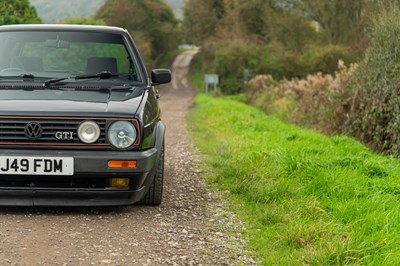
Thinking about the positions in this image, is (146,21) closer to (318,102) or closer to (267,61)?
(267,61)

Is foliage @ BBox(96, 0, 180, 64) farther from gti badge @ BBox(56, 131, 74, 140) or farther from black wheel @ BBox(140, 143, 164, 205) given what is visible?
gti badge @ BBox(56, 131, 74, 140)

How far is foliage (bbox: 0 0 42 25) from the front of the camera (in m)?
22.4

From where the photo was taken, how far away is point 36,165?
4.39m

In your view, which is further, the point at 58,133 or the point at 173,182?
the point at 173,182

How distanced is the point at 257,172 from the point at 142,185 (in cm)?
224

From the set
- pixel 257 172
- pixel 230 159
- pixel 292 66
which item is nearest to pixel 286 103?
pixel 230 159

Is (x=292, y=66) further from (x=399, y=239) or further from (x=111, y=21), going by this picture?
(x=399, y=239)

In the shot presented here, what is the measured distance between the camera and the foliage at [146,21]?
48.5 m

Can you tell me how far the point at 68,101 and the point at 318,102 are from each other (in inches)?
391

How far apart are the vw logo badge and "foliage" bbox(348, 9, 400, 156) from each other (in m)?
5.88

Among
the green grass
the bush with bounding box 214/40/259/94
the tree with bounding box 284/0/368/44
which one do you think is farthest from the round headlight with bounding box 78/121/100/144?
the bush with bounding box 214/40/259/94

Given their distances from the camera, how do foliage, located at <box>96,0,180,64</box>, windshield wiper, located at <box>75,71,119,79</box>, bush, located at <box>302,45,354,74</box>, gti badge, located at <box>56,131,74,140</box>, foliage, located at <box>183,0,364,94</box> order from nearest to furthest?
gti badge, located at <box>56,131,74,140</box> < windshield wiper, located at <box>75,71,119,79</box> < bush, located at <box>302,45,354,74</box> < foliage, located at <box>183,0,364,94</box> < foliage, located at <box>96,0,180,64</box>

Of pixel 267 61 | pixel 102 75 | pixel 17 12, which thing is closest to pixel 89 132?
pixel 102 75

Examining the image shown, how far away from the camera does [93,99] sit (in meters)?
4.79
